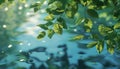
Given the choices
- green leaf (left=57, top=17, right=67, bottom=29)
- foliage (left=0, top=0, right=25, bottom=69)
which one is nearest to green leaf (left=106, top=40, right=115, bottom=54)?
green leaf (left=57, top=17, right=67, bottom=29)

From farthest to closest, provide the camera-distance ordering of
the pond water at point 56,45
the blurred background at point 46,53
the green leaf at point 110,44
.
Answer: the pond water at point 56,45
the blurred background at point 46,53
the green leaf at point 110,44

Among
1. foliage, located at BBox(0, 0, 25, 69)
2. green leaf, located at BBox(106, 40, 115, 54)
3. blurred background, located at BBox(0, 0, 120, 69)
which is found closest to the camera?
green leaf, located at BBox(106, 40, 115, 54)

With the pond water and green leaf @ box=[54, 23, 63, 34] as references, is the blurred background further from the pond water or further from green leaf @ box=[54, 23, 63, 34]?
green leaf @ box=[54, 23, 63, 34]

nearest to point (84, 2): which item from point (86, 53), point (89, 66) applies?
point (89, 66)

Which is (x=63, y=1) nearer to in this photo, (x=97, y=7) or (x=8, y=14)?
(x=97, y=7)

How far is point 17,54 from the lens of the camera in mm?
12609

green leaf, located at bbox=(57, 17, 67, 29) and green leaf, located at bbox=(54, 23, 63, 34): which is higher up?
green leaf, located at bbox=(57, 17, 67, 29)

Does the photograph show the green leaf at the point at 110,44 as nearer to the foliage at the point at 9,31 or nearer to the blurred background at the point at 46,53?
the blurred background at the point at 46,53

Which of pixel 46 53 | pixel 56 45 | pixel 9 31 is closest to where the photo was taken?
pixel 46 53

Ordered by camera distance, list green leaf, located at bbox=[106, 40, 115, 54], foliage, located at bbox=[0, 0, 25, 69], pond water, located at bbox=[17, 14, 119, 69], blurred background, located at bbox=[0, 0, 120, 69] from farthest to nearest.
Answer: foliage, located at bbox=[0, 0, 25, 69] < pond water, located at bbox=[17, 14, 119, 69] < blurred background, located at bbox=[0, 0, 120, 69] < green leaf, located at bbox=[106, 40, 115, 54]

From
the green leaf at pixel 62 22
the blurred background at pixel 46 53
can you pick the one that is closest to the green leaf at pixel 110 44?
the green leaf at pixel 62 22

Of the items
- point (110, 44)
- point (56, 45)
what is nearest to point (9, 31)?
point (56, 45)

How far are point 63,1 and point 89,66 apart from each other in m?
8.29

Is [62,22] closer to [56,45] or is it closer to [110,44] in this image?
[110,44]
